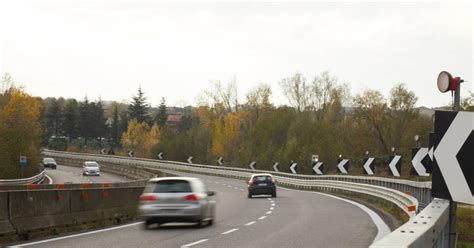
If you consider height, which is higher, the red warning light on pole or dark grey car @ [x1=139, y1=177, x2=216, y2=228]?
the red warning light on pole

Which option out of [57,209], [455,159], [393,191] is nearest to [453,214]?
[455,159]

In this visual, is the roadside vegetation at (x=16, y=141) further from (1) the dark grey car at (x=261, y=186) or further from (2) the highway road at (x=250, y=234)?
(2) the highway road at (x=250, y=234)

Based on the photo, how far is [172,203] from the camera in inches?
763

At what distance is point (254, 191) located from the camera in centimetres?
4131

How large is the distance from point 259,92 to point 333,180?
73739 mm

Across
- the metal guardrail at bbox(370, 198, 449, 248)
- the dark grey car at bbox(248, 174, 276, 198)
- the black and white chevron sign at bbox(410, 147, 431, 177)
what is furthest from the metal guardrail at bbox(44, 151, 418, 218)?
the metal guardrail at bbox(370, 198, 449, 248)

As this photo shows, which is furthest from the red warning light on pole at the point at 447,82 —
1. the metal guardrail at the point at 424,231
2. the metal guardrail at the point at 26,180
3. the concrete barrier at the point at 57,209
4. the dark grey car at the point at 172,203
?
the metal guardrail at the point at 26,180

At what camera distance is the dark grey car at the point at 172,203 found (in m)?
19.3

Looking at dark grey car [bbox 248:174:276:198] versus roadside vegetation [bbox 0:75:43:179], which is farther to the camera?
roadside vegetation [bbox 0:75:43:179]

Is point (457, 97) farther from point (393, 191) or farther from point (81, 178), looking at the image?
point (81, 178)

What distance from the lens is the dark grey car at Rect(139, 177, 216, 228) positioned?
1930 cm

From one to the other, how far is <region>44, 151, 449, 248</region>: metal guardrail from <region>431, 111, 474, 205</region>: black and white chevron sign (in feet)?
1.04

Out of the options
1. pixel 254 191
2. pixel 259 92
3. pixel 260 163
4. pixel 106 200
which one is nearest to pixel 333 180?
pixel 254 191

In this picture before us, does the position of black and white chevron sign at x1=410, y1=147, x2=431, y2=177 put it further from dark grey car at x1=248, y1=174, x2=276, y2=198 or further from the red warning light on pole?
dark grey car at x1=248, y1=174, x2=276, y2=198
